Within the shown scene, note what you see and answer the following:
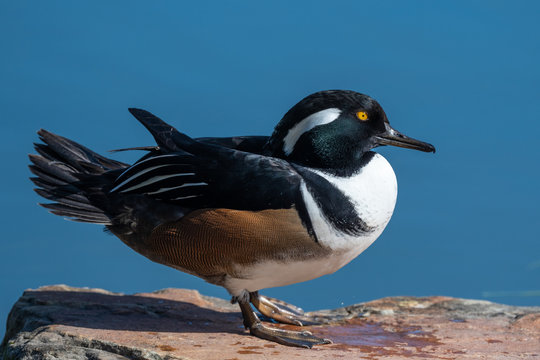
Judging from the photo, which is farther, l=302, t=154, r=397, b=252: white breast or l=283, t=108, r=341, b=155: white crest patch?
l=283, t=108, r=341, b=155: white crest patch

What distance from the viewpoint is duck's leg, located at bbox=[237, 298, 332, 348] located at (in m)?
4.46

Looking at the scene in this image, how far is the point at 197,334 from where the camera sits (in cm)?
459

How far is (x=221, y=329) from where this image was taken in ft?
15.8

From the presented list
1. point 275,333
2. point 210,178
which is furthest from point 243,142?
point 275,333

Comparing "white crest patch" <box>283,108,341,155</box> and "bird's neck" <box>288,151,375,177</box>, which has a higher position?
"white crest patch" <box>283,108,341,155</box>

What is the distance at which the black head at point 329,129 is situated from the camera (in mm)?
4344

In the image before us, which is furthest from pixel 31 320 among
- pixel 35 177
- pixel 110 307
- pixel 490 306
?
pixel 490 306

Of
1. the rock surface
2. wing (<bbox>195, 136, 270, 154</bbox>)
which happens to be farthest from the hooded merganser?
the rock surface

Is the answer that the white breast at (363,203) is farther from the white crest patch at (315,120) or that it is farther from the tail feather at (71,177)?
the tail feather at (71,177)

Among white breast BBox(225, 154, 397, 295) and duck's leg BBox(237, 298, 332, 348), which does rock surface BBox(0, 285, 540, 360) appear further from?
white breast BBox(225, 154, 397, 295)

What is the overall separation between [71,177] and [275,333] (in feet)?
5.82

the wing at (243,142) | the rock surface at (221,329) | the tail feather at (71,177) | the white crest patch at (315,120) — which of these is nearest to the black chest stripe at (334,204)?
the white crest patch at (315,120)

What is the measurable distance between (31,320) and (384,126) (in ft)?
9.17

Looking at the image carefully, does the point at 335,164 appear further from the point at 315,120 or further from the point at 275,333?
the point at 275,333
